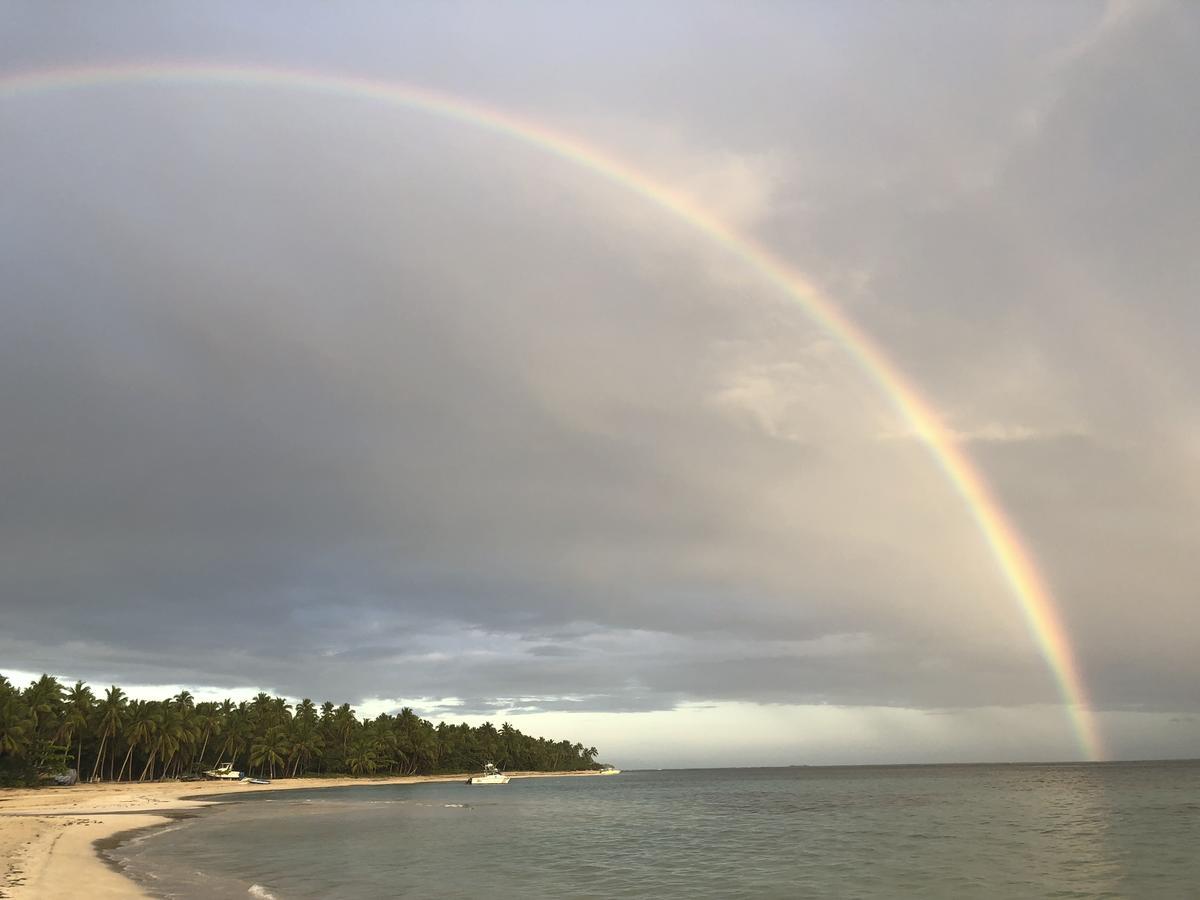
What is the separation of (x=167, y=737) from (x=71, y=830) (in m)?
80.6

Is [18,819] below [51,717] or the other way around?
below

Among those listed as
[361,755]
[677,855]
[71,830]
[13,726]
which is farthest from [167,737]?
[677,855]

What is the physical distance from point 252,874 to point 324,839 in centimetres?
1930

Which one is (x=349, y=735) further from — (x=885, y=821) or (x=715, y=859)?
(x=715, y=859)

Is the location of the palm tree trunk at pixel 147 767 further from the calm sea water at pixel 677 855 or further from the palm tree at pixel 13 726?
the calm sea water at pixel 677 855

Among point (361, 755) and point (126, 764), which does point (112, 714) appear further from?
point (361, 755)

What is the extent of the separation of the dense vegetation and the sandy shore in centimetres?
685

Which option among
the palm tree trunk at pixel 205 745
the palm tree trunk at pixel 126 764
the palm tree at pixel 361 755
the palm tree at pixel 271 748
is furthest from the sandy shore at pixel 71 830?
the palm tree at pixel 361 755

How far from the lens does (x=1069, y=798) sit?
365ft

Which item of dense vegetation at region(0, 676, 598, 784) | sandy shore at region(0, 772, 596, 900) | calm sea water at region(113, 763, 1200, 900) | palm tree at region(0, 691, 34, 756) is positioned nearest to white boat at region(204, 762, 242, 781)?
dense vegetation at region(0, 676, 598, 784)

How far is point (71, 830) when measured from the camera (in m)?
52.5

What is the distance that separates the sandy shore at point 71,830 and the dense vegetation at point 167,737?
22.5 ft

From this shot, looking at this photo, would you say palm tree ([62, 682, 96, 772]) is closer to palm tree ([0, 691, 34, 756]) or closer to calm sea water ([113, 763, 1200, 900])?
palm tree ([0, 691, 34, 756])

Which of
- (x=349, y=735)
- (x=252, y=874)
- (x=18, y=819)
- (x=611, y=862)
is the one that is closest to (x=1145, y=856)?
(x=611, y=862)
